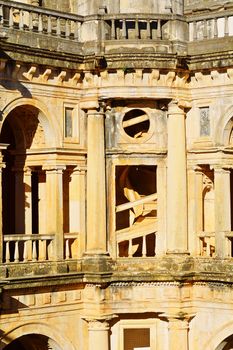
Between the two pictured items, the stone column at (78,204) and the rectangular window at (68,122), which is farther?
the stone column at (78,204)

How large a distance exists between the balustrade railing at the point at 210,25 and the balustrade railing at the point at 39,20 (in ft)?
8.80

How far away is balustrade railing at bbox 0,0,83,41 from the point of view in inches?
1164

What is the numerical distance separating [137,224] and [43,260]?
3050mm

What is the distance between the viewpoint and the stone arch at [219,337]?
31.1 m

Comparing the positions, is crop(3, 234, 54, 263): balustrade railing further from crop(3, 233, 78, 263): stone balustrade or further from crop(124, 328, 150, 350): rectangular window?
crop(124, 328, 150, 350): rectangular window

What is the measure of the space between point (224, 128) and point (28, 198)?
4.90 metres

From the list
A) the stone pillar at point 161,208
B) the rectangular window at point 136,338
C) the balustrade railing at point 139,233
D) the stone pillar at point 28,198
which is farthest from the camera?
the rectangular window at point 136,338

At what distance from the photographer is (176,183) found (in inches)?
1238

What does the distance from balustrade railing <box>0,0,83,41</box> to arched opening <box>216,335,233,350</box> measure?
790 cm

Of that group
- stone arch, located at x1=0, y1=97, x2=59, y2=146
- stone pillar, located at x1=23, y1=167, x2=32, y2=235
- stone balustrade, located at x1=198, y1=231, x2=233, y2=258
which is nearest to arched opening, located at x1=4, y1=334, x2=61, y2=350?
stone pillar, located at x1=23, y1=167, x2=32, y2=235

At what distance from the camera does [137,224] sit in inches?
1277

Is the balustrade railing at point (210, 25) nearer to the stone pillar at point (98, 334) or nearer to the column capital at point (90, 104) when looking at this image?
the column capital at point (90, 104)

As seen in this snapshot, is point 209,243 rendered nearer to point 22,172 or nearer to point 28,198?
point 28,198

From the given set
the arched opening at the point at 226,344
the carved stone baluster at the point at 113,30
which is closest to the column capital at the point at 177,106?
the carved stone baluster at the point at 113,30
